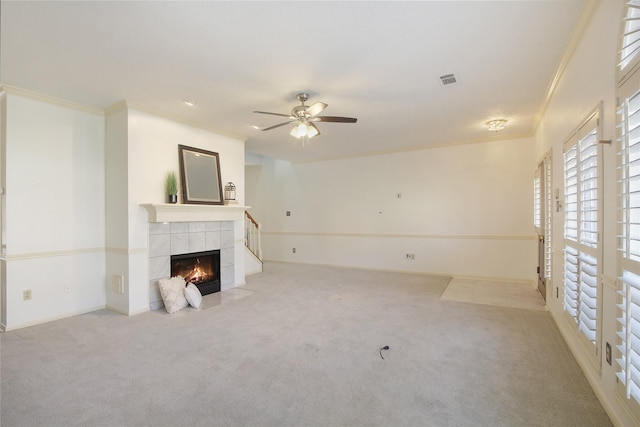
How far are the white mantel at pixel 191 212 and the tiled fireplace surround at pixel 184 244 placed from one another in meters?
0.15

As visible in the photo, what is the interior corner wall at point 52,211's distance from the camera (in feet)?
11.4

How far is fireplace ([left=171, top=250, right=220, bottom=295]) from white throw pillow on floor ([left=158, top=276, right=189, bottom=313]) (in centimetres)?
34

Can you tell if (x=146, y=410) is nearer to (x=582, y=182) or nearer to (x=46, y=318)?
(x=46, y=318)

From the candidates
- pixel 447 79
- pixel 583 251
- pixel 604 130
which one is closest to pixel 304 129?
pixel 447 79

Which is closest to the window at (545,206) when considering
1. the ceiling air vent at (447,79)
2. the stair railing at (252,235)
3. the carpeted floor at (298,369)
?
the carpeted floor at (298,369)

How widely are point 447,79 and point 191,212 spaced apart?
3.81m

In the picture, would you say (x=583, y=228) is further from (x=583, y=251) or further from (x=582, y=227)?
(x=583, y=251)

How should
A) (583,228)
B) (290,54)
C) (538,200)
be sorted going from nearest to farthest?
(583,228) → (290,54) → (538,200)

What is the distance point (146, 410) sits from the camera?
199 cm

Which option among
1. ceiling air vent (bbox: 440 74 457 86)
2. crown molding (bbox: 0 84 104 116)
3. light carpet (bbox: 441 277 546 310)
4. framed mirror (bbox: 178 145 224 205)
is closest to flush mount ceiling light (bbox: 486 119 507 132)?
ceiling air vent (bbox: 440 74 457 86)

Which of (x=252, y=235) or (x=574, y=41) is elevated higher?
(x=574, y=41)

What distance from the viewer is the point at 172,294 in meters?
4.07

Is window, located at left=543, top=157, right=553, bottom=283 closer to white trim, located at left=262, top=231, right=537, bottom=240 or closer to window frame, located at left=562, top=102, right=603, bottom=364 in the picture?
window frame, located at left=562, top=102, right=603, bottom=364

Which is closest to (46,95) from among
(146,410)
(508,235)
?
(146,410)
